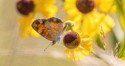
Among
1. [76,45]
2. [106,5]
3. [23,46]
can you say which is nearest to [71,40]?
[76,45]

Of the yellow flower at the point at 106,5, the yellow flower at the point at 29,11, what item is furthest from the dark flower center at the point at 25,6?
the yellow flower at the point at 106,5

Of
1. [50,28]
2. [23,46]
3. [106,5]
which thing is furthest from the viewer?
[23,46]

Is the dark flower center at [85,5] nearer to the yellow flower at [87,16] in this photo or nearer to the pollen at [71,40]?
the yellow flower at [87,16]

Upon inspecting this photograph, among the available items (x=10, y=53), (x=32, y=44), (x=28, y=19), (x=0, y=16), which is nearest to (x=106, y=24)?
(x=28, y=19)

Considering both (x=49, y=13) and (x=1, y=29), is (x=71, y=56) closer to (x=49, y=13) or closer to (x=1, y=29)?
(x=49, y=13)

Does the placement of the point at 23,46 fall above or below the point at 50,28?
below

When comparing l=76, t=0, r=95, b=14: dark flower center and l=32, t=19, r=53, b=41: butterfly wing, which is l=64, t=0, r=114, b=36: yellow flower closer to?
l=76, t=0, r=95, b=14: dark flower center

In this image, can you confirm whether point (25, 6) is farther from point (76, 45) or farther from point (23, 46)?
point (23, 46)

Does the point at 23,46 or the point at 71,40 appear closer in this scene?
the point at 71,40
